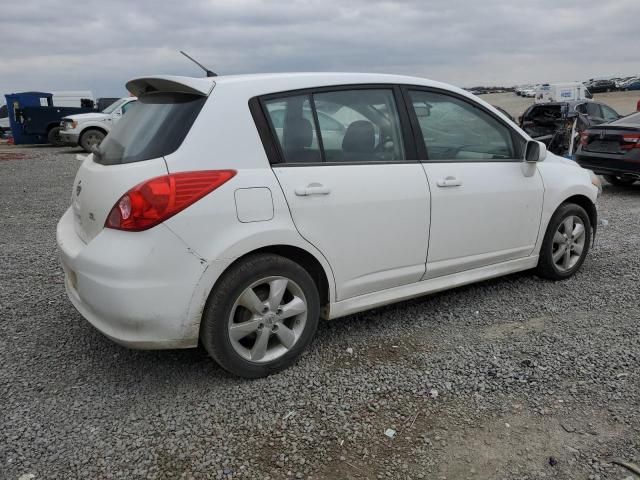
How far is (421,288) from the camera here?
3836mm

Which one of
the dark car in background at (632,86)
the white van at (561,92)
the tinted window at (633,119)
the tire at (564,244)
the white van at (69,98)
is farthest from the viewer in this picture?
the dark car in background at (632,86)

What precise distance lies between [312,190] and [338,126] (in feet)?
1.70

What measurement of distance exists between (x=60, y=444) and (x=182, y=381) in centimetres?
74

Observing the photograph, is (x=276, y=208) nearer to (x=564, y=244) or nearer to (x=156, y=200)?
(x=156, y=200)

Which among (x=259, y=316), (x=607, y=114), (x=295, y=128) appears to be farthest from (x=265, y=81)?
(x=607, y=114)

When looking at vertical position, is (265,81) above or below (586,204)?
above

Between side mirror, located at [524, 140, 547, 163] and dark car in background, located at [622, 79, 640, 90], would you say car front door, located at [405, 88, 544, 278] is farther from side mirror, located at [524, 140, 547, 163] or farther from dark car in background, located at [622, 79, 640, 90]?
dark car in background, located at [622, 79, 640, 90]

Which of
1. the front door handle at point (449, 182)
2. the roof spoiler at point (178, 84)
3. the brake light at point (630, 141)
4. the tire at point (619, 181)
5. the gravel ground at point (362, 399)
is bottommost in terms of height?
the tire at point (619, 181)

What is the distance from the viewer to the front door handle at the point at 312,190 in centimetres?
315

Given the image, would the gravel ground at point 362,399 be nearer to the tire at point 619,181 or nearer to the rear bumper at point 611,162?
the rear bumper at point 611,162

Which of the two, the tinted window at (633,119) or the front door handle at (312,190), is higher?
the front door handle at (312,190)

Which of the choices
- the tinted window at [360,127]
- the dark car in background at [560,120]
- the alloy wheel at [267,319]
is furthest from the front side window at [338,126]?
the dark car in background at [560,120]

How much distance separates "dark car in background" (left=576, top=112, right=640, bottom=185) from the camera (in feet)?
29.6

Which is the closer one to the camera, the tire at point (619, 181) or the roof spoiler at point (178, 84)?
the roof spoiler at point (178, 84)
